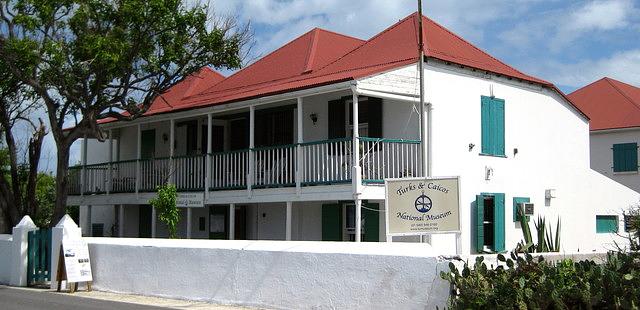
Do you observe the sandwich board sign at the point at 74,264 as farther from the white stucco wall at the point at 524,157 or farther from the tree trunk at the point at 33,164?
the tree trunk at the point at 33,164

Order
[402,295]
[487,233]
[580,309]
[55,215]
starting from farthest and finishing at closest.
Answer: [55,215], [487,233], [402,295], [580,309]

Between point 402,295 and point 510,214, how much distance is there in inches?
364

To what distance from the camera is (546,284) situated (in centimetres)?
803

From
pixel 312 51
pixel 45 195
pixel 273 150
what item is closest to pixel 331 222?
pixel 273 150

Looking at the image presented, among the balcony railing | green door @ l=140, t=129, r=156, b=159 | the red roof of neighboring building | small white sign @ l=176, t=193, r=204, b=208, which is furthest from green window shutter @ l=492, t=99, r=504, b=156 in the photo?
green door @ l=140, t=129, r=156, b=159

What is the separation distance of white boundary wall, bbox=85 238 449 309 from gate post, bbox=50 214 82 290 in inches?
18.4

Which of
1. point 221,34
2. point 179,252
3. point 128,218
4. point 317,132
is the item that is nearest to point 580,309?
point 179,252

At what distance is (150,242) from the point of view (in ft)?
47.8

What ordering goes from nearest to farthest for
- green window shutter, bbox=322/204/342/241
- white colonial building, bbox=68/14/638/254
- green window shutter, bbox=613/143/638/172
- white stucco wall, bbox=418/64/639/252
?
white colonial building, bbox=68/14/638/254 < white stucco wall, bbox=418/64/639/252 < green window shutter, bbox=322/204/342/241 < green window shutter, bbox=613/143/638/172

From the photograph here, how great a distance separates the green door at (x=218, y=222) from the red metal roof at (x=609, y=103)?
15.3 m

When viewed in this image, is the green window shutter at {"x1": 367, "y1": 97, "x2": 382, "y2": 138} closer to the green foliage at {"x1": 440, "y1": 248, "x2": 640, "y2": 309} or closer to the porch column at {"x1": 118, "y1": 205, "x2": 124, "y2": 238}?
the green foliage at {"x1": 440, "y1": 248, "x2": 640, "y2": 309}

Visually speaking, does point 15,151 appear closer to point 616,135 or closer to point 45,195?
point 45,195

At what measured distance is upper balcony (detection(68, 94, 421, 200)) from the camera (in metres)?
16.6

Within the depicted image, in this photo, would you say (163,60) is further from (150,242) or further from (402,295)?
(402,295)
